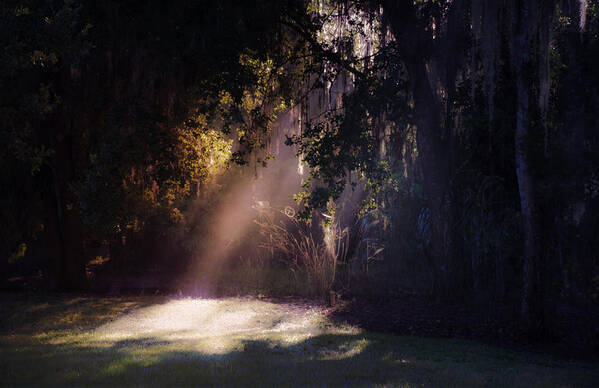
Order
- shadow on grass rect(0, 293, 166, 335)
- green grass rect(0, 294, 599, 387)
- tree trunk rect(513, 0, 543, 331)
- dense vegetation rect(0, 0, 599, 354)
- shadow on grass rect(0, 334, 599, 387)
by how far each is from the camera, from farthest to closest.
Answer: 1. shadow on grass rect(0, 293, 166, 335)
2. dense vegetation rect(0, 0, 599, 354)
3. tree trunk rect(513, 0, 543, 331)
4. green grass rect(0, 294, 599, 387)
5. shadow on grass rect(0, 334, 599, 387)

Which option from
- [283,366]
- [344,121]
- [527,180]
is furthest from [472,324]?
[283,366]

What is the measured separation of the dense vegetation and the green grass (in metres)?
1.96

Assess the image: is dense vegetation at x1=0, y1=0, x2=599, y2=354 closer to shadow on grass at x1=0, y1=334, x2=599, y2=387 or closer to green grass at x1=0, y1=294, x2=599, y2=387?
green grass at x1=0, y1=294, x2=599, y2=387

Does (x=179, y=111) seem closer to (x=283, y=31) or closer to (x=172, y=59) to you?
(x=172, y=59)

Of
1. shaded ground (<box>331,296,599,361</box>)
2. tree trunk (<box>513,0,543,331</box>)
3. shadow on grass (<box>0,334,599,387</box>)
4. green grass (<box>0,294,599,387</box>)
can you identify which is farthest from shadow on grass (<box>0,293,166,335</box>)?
tree trunk (<box>513,0,543,331</box>)

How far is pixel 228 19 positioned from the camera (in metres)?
9.48

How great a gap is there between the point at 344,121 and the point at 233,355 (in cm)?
609

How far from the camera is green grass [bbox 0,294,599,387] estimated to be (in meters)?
5.46

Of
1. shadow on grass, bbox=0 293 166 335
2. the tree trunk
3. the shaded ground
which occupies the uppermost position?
the tree trunk

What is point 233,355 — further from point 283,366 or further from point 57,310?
point 57,310

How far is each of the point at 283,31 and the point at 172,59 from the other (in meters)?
2.71

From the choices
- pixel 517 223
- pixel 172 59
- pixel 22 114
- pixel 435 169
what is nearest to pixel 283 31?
pixel 172 59

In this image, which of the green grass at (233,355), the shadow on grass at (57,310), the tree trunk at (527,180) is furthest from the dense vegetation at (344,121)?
the green grass at (233,355)

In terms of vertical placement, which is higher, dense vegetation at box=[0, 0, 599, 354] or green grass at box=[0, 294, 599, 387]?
dense vegetation at box=[0, 0, 599, 354]
